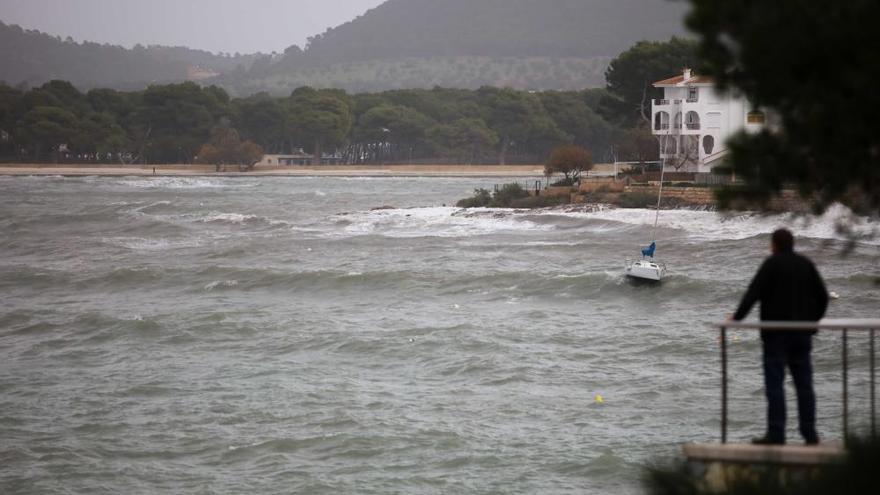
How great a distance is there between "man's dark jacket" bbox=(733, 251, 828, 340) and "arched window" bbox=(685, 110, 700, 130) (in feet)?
161

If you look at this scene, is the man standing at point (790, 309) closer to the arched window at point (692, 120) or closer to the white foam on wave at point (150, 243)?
the white foam on wave at point (150, 243)

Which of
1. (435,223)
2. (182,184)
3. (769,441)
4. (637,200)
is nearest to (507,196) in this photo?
(637,200)

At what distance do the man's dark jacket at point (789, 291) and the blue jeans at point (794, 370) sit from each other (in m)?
0.11

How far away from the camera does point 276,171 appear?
12800cm

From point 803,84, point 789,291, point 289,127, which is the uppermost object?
point 289,127

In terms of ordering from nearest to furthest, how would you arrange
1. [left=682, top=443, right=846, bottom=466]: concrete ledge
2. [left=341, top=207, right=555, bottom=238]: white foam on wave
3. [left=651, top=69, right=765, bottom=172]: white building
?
[left=682, top=443, right=846, bottom=466]: concrete ledge, [left=341, top=207, right=555, bottom=238]: white foam on wave, [left=651, top=69, right=765, bottom=172]: white building

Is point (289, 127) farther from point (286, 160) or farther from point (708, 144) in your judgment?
point (708, 144)

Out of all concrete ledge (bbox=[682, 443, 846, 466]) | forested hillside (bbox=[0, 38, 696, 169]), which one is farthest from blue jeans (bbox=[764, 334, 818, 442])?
forested hillside (bbox=[0, 38, 696, 169])

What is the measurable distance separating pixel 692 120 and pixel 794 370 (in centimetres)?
4979

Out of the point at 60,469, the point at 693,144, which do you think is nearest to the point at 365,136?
the point at 693,144

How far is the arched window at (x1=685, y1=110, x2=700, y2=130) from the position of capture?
5616cm

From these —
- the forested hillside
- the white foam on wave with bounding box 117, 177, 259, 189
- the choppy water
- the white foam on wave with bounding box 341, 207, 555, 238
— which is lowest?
the choppy water

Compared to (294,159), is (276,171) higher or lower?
lower

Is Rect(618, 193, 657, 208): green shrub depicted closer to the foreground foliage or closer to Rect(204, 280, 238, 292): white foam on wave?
Rect(204, 280, 238, 292): white foam on wave
